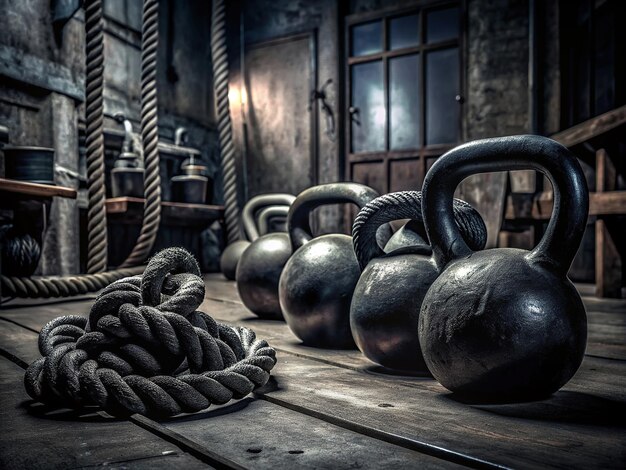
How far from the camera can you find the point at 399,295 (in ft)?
5.90

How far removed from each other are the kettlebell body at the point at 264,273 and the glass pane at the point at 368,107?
15.1ft

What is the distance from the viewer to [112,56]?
6.25m

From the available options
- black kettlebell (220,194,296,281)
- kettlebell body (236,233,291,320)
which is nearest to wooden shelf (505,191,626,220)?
black kettlebell (220,194,296,281)

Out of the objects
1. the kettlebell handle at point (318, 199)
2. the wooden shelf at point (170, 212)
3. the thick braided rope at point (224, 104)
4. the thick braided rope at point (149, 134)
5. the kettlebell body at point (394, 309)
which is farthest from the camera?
the thick braided rope at point (224, 104)

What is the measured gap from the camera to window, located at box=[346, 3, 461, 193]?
7.05m

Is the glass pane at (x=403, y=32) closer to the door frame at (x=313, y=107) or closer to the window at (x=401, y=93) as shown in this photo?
the window at (x=401, y=93)

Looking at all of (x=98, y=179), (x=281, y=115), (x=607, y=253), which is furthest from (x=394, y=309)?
(x=281, y=115)

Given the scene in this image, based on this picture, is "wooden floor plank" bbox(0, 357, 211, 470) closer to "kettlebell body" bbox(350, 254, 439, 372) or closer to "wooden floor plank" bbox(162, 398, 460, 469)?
"wooden floor plank" bbox(162, 398, 460, 469)

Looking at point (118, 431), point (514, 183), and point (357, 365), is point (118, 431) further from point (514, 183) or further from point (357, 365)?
point (514, 183)

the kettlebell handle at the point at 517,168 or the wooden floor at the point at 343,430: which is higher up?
the kettlebell handle at the point at 517,168

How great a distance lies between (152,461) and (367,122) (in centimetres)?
680

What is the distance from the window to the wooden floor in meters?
5.53

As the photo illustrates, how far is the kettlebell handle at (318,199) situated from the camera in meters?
2.34

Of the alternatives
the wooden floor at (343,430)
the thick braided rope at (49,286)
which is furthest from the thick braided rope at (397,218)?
the thick braided rope at (49,286)
